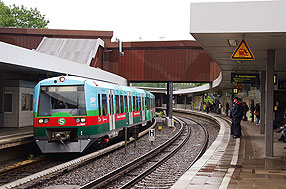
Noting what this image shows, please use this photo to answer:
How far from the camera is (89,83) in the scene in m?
12.6

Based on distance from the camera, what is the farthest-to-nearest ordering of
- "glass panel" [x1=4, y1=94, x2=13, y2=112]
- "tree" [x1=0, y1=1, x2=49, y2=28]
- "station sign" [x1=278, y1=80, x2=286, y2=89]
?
"tree" [x1=0, y1=1, x2=49, y2=28] → "station sign" [x1=278, y1=80, x2=286, y2=89] → "glass panel" [x1=4, y1=94, x2=13, y2=112]

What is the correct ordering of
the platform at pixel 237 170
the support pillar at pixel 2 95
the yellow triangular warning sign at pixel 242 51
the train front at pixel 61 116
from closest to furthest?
the platform at pixel 237 170, the yellow triangular warning sign at pixel 242 51, the train front at pixel 61 116, the support pillar at pixel 2 95

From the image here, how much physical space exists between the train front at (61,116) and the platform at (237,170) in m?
4.19

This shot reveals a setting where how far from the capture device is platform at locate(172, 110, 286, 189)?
7.10m

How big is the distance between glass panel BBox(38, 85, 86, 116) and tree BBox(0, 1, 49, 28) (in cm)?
5457

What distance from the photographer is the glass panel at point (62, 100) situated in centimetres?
1229

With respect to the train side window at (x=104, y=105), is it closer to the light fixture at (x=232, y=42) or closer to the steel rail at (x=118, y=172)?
the steel rail at (x=118, y=172)

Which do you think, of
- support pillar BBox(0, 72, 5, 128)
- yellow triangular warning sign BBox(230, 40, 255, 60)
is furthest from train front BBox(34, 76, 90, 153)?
yellow triangular warning sign BBox(230, 40, 255, 60)

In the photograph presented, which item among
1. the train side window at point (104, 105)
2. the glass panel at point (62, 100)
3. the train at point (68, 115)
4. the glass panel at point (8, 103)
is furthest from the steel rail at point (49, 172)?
the glass panel at point (8, 103)

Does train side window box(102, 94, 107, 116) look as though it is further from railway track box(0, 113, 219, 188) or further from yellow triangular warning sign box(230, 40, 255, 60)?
yellow triangular warning sign box(230, 40, 255, 60)

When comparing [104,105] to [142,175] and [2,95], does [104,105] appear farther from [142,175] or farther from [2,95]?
[2,95]

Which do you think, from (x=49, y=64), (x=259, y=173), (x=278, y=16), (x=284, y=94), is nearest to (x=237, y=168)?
(x=259, y=173)

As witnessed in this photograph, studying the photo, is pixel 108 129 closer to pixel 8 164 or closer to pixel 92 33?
pixel 8 164

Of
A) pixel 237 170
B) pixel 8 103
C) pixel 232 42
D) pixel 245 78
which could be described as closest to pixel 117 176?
pixel 237 170
